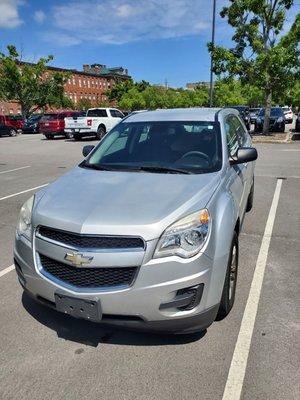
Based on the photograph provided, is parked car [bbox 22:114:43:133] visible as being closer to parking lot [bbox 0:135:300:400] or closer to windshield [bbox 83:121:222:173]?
windshield [bbox 83:121:222:173]

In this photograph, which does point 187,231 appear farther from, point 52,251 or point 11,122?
point 11,122

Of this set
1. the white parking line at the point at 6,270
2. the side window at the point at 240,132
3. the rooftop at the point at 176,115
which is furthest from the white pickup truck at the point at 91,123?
the white parking line at the point at 6,270

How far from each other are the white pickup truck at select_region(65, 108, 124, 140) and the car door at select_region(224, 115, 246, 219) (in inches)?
754

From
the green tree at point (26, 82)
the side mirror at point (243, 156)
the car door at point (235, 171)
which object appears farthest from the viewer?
the green tree at point (26, 82)

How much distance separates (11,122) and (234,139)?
116 ft

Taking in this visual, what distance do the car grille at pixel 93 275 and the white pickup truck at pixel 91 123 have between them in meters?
21.5

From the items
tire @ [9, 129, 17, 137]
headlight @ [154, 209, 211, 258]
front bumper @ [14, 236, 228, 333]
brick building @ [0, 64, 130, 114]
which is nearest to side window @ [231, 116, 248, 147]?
headlight @ [154, 209, 211, 258]

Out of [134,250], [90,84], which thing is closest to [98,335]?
[134,250]

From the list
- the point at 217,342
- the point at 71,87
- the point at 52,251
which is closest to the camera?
the point at 52,251

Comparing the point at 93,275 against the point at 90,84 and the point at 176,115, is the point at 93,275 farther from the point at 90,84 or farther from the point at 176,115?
the point at 90,84

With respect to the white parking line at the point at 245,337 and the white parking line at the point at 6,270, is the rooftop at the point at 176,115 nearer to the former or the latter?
the white parking line at the point at 245,337

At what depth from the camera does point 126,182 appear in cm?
347

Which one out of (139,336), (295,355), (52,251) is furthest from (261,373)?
(52,251)

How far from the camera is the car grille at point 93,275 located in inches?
104
